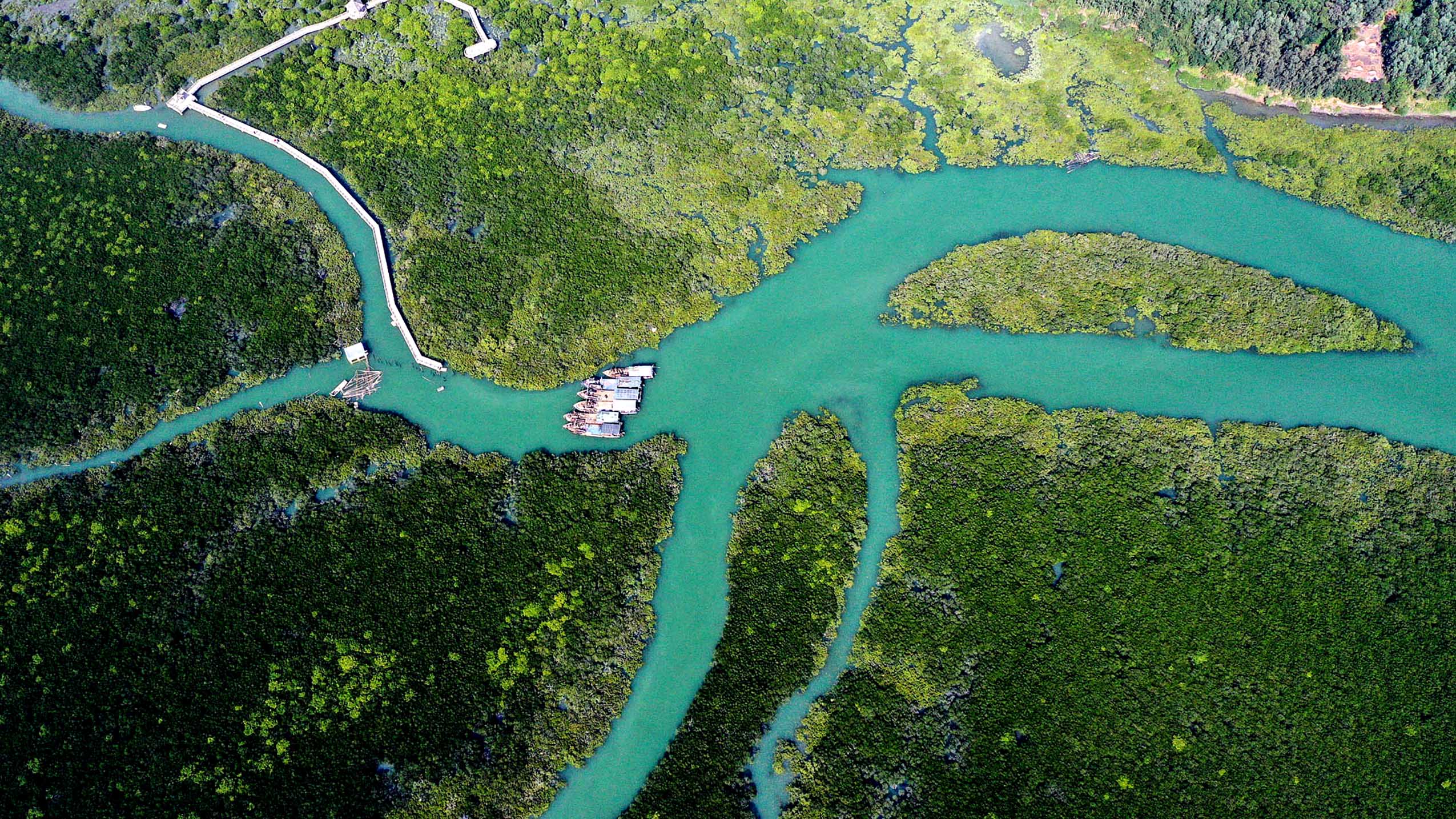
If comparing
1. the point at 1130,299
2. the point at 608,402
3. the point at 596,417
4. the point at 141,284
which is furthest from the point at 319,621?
the point at 1130,299

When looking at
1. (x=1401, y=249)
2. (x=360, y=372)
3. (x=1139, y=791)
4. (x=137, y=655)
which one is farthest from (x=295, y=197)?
(x=1401, y=249)

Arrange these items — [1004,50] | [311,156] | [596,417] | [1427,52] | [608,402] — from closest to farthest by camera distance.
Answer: [596,417]
[608,402]
[311,156]
[1427,52]
[1004,50]

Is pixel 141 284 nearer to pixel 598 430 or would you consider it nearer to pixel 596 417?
pixel 596 417

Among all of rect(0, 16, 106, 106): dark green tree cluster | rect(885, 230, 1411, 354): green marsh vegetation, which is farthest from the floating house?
rect(885, 230, 1411, 354): green marsh vegetation

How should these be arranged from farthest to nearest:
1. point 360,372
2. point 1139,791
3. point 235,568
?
point 360,372 < point 235,568 < point 1139,791

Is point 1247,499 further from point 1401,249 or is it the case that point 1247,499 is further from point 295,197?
point 295,197

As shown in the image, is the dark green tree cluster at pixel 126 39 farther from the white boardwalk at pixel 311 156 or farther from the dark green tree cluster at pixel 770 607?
the dark green tree cluster at pixel 770 607
